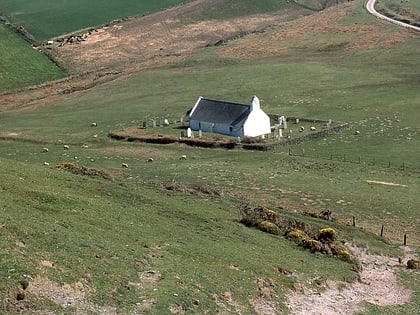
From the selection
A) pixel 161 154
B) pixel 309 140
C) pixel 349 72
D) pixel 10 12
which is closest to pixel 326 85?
pixel 349 72

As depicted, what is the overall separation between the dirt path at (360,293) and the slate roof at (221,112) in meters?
40.9

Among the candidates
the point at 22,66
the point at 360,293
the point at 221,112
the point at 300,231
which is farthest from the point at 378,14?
the point at 360,293

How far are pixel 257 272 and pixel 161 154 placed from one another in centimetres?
3918

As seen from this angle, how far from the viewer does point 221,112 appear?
3219 inches

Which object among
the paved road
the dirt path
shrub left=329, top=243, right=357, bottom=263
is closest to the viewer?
the dirt path

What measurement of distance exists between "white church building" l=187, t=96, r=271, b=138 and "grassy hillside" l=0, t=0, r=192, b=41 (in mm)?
81702

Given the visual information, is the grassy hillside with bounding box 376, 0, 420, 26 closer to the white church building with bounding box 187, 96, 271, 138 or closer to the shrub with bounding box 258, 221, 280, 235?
the white church building with bounding box 187, 96, 271, 138

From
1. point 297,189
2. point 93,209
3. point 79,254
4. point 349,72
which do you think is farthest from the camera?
point 349,72

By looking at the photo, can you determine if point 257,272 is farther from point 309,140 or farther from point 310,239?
point 309,140

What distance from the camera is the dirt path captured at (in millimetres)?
31000

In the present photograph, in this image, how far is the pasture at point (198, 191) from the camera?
28.1 metres

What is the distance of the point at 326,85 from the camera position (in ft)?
351

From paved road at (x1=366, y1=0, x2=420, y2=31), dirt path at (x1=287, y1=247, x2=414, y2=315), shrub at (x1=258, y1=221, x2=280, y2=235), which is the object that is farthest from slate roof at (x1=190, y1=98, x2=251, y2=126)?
paved road at (x1=366, y1=0, x2=420, y2=31)

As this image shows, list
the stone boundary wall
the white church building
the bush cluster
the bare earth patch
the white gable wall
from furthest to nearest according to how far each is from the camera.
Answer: the white church building → the white gable wall → the stone boundary wall → the bush cluster → the bare earth patch
